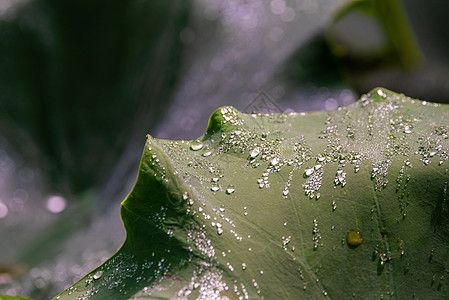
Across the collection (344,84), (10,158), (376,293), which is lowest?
(376,293)

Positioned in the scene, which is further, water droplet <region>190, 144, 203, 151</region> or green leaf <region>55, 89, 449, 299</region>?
water droplet <region>190, 144, 203, 151</region>

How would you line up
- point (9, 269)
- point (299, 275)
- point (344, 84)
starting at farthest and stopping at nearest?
point (344, 84), point (9, 269), point (299, 275)

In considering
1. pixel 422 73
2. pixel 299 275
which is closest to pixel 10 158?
pixel 299 275

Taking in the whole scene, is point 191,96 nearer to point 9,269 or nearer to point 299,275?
point 9,269

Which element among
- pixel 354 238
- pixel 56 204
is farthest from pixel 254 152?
pixel 56 204

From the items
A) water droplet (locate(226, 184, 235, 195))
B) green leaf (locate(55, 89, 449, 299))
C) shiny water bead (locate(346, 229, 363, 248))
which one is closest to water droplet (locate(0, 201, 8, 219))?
green leaf (locate(55, 89, 449, 299))

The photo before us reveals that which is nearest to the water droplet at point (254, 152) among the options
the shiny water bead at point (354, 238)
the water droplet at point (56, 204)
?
the shiny water bead at point (354, 238)

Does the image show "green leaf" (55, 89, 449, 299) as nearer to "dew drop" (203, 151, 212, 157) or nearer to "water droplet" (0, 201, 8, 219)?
"dew drop" (203, 151, 212, 157)

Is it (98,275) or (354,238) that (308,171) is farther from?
(98,275)
